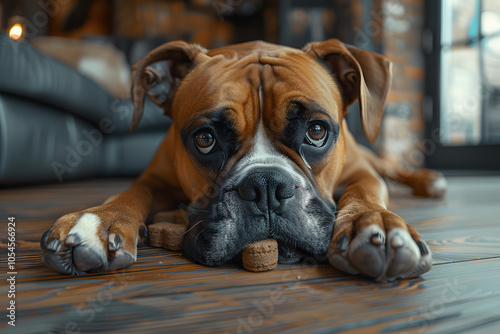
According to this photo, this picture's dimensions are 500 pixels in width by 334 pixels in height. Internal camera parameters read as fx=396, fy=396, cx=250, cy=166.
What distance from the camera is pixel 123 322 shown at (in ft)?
2.85

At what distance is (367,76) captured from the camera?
1696 millimetres

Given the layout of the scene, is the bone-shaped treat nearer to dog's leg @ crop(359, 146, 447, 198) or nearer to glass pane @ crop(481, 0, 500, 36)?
dog's leg @ crop(359, 146, 447, 198)

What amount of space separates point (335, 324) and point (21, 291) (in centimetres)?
80

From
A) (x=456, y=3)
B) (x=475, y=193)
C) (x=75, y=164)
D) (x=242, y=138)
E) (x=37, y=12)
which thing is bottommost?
(x=475, y=193)

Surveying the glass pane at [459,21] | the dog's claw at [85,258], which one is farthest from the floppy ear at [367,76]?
the glass pane at [459,21]

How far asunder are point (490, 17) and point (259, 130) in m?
5.63

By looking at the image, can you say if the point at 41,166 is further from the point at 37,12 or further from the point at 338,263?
the point at 37,12

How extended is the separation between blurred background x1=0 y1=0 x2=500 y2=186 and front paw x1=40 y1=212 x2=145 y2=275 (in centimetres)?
216

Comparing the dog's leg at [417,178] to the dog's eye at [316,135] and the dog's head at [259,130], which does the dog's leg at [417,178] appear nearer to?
the dog's head at [259,130]

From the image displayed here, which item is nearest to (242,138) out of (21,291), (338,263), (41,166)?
(338,263)

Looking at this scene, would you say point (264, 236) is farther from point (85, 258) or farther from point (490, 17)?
point (490, 17)

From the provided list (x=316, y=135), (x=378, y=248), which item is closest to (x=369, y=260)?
(x=378, y=248)

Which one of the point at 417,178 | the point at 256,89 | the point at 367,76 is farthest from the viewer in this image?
the point at 417,178

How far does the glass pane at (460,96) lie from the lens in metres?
5.84
